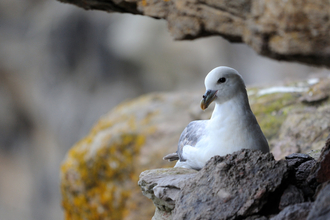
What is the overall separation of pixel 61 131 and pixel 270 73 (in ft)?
17.2

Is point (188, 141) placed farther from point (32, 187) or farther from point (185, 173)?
point (32, 187)

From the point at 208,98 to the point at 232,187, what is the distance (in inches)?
20.0

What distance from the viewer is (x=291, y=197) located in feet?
4.17

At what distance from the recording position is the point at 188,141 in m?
1.93

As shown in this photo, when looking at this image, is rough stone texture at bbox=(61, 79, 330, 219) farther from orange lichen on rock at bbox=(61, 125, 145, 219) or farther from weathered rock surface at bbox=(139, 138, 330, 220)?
weathered rock surface at bbox=(139, 138, 330, 220)

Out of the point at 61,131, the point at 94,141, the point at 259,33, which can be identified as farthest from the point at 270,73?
the point at 259,33

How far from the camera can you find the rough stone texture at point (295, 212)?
3.70 feet

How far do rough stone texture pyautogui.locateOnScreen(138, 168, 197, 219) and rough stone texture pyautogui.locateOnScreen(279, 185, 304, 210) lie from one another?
46 centimetres

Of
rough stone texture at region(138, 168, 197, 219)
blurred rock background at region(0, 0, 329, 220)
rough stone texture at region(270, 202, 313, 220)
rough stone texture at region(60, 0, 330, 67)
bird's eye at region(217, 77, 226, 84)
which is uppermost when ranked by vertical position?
blurred rock background at region(0, 0, 329, 220)

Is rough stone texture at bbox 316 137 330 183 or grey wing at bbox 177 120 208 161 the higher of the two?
grey wing at bbox 177 120 208 161

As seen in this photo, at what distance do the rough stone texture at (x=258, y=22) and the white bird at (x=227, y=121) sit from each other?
1.01 feet

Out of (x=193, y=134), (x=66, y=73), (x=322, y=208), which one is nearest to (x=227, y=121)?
(x=193, y=134)

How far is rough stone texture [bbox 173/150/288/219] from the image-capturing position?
1.27 metres

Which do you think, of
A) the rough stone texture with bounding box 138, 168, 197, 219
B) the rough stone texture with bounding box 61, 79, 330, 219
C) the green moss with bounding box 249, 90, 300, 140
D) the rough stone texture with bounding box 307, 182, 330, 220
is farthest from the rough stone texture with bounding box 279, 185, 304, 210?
the rough stone texture with bounding box 61, 79, 330, 219
